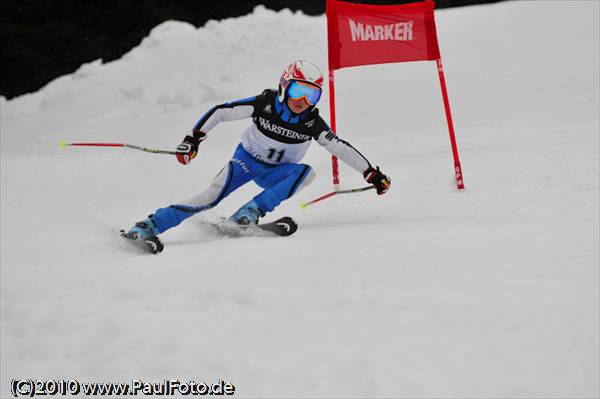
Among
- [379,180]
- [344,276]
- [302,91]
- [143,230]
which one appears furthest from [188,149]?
[344,276]

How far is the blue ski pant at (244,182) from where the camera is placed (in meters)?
4.75

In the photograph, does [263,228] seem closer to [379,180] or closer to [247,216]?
[247,216]

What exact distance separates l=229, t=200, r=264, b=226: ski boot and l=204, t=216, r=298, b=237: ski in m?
0.04

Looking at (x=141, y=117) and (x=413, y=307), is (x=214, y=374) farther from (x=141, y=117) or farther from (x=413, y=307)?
(x=141, y=117)

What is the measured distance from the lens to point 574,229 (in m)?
3.92

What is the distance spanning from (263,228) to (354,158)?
3.42 ft

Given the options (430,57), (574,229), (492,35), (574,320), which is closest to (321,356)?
(574,320)

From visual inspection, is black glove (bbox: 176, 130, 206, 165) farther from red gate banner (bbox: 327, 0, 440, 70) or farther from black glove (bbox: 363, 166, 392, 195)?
Answer: red gate banner (bbox: 327, 0, 440, 70)

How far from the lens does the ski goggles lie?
15.9ft

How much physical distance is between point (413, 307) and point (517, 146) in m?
6.08

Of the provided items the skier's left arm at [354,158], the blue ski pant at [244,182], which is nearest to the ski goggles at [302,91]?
the skier's left arm at [354,158]

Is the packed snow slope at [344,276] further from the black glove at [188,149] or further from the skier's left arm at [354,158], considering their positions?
the black glove at [188,149]

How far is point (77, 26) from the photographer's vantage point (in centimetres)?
2198

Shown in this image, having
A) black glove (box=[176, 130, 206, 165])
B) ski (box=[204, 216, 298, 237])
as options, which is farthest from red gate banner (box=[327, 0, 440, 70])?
ski (box=[204, 216, 298, 237])
